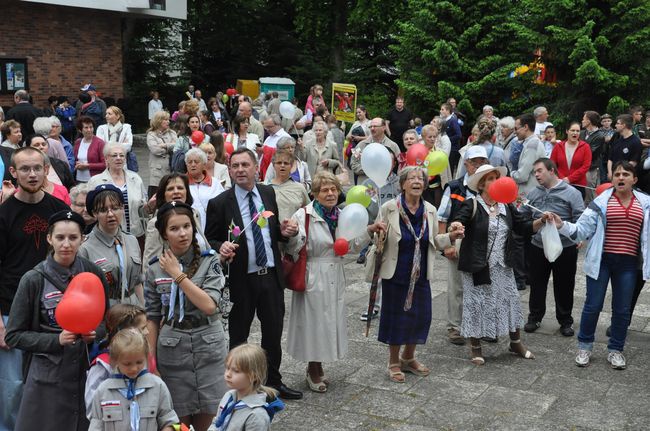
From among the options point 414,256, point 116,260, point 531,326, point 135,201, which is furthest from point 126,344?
point 531,326

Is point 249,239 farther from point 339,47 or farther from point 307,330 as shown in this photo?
point 339,47

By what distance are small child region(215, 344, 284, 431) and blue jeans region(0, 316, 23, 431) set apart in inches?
74.1

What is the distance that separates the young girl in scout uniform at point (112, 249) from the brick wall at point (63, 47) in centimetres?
2083

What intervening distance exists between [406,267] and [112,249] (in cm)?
277

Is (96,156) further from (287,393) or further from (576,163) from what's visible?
(576,163)

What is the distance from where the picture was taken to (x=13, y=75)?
83.3 ft

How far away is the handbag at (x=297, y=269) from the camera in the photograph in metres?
6.70

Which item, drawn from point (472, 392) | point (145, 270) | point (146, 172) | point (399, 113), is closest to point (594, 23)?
point (399, 113)

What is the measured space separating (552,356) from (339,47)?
27.2 meters

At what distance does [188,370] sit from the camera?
4957 mm

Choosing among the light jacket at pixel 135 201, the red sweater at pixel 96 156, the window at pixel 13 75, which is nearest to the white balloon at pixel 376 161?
the light jacket at pixel 135 201

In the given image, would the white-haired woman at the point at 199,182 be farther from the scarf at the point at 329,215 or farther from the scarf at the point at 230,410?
the scarf at the point at 230,410

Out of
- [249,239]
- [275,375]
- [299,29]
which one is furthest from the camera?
[299,29]

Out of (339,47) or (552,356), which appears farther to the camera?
(339,47)
